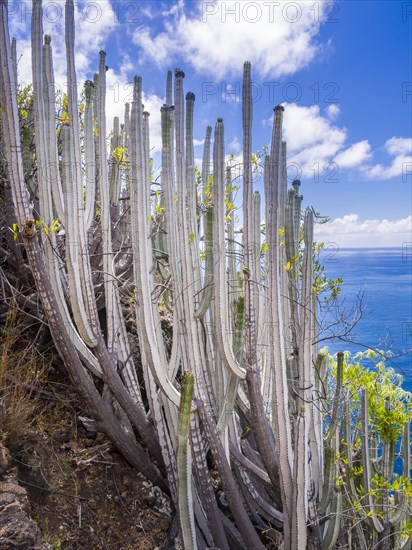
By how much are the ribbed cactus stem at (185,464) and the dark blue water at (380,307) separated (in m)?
1.19

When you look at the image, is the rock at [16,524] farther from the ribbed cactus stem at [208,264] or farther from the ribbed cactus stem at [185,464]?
the ribbed cactus stem at [208,264]

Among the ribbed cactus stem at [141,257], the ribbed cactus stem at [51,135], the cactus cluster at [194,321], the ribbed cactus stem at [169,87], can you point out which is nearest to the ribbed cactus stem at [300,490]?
the cactus cluster at [194,321]

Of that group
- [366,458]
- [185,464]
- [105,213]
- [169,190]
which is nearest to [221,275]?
[169,190]

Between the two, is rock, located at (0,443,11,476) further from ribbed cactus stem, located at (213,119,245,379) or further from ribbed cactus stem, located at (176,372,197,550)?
ribbed cactus stem, located at (213,119,245,379)

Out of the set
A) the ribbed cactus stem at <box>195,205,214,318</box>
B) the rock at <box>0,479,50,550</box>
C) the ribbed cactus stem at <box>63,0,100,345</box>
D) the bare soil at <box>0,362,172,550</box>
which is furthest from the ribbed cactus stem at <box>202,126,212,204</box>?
the rock at <box>0,479,50,550</box>

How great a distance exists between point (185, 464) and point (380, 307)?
978cm

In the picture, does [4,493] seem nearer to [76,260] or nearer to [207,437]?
[207,437]

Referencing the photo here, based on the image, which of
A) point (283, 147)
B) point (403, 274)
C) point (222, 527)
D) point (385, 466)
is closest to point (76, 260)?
point (283, 147)

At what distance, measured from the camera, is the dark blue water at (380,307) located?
3.03 m

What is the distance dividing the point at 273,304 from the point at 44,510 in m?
2.06

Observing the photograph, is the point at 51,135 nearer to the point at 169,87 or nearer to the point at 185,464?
the point at 169,87

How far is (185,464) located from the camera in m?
2.45

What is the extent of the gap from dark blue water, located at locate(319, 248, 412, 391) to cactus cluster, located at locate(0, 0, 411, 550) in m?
0.32

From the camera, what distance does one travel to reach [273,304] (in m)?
2.61
